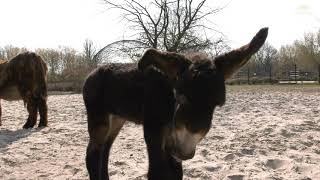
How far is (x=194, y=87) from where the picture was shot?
348 centimetres

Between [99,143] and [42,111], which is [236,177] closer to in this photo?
[99,143]

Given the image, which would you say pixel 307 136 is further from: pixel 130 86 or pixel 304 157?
pixel 130 86

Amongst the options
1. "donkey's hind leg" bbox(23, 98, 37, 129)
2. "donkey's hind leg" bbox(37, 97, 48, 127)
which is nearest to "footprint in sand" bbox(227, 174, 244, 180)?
"donkey's hind leg" bbox(37, 97, 48, 127)

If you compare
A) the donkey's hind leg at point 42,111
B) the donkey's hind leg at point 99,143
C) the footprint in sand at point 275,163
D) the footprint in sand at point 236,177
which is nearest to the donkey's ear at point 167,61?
the donkey's hind leg at point 99,143

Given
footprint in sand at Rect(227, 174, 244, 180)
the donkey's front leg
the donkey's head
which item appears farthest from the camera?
footprint in sand at Rect(227, 174, 244, 180)

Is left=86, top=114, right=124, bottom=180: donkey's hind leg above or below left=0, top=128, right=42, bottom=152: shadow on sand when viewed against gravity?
above

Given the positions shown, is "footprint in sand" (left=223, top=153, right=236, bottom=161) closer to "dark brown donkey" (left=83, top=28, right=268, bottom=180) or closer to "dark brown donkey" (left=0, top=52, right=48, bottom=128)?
"dark brown donkey" (left=83, top=28, right=268, bottom=180)

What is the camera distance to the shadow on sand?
8711 mm

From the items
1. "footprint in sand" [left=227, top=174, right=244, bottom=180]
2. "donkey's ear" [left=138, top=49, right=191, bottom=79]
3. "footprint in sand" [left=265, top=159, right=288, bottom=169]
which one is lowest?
"footprint in sand" [left=227, top=174, right=244, bottom=180]

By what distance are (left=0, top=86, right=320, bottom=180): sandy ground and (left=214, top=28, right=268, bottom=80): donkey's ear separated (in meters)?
2.27

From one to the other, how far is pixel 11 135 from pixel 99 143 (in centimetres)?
554

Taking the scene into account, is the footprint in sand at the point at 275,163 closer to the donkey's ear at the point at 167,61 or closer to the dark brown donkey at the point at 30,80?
the donkey's ear at the point at 167,61

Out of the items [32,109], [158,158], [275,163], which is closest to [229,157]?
[275,163]

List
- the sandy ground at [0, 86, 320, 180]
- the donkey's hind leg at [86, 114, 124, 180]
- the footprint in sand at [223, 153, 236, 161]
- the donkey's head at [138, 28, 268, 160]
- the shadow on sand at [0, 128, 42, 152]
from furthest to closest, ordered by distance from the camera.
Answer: the shadow on sand at [0, 128, 42, 152], the footprint in sand at [223, 153, 236, 161], the sandy ground at [0, 86, 320, 180], the donkey's hind leg at [86, 114, 124, 180], the donkey's head at [138, 28, 268, 160]
